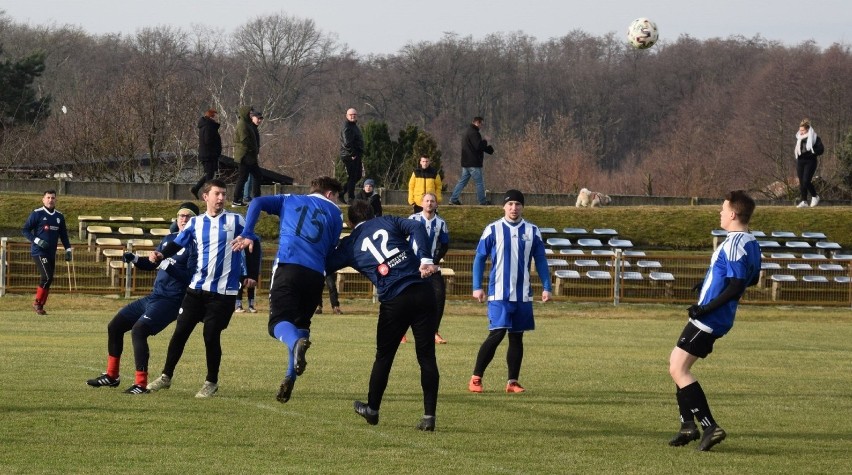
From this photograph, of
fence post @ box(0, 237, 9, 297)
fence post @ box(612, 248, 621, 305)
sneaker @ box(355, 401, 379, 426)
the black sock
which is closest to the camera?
the black sock

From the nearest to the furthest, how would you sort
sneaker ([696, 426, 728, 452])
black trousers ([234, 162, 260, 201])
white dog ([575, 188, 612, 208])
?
sneaker ([696, 426, 728, 452])
black trousers ([234, 162, 260, 201])
white dog ([575, 188, 612, 208])

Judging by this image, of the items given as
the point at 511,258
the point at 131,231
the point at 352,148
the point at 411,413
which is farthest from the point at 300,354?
the point at 131,231

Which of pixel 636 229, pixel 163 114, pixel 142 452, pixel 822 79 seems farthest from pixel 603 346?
pixel 822 79

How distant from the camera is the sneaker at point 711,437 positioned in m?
8.78

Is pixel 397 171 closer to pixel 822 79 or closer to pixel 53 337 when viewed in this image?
pixel 53 337

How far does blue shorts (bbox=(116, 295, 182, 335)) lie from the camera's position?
11.3 m

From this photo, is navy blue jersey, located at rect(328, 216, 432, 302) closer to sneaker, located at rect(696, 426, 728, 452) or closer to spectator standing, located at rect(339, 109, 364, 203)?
sneaker, located at rect(696, 426, 728, 452)

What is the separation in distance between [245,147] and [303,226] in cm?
1844

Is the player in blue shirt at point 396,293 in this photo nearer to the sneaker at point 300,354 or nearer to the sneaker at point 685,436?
the sneaker at point 300,354

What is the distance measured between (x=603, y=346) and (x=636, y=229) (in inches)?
679

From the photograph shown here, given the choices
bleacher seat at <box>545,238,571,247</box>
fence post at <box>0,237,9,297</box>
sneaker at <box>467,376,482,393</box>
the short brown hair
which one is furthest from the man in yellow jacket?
the short brown hair

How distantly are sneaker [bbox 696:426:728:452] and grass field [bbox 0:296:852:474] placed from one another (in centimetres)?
7

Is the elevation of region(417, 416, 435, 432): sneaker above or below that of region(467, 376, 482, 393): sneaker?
above

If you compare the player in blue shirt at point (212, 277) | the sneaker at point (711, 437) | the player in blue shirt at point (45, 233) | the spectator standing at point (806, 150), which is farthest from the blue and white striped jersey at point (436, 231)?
the spectator standing at point (806, 150)
